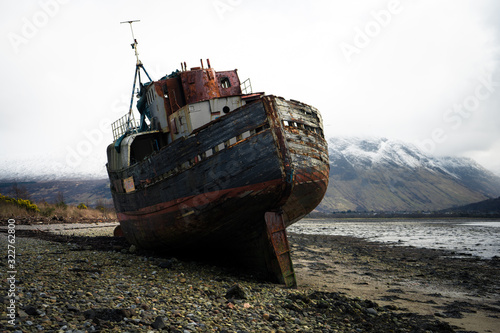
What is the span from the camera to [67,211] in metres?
36.0

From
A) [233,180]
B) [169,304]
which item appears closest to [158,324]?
[169,304]

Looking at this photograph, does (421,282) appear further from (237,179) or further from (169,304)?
(169,304)

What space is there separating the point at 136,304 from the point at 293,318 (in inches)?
116

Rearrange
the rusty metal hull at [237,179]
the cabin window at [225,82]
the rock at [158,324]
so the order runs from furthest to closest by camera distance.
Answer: the cabin window at [225,82]
the rusty metal hull at [237,179]
the rock at [158,324]

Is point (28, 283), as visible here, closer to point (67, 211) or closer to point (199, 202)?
point (199, 202)

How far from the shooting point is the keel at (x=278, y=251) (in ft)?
26.7

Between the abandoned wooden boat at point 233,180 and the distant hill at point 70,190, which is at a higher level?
the distant hill at point 70,190

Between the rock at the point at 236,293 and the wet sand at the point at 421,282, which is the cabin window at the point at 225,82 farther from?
the rock at the point at 236,293

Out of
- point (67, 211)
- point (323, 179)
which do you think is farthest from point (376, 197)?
point (323, 179)

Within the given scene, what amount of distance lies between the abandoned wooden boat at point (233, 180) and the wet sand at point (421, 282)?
2275mm

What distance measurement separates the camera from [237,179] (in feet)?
25.5

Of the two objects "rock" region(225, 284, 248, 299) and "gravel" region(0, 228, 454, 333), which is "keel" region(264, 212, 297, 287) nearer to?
"gravel" region(0, 228, 454, 333)

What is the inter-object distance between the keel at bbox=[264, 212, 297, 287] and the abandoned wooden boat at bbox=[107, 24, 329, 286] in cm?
3

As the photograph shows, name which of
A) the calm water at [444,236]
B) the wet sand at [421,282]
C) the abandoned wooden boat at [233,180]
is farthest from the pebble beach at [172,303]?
the calm water at [444,236]
